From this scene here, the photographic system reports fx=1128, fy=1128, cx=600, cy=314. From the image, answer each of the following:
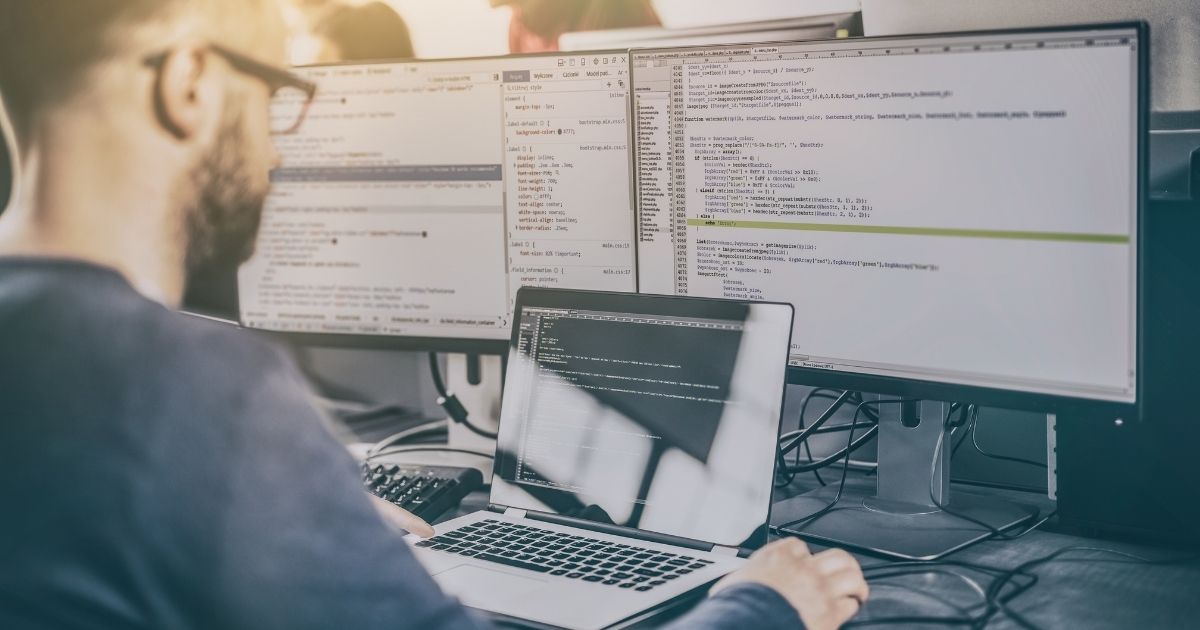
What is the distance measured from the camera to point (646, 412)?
109 cm

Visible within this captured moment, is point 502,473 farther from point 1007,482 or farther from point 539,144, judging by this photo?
point 1007,482

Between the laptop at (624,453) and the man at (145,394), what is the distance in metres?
0.31

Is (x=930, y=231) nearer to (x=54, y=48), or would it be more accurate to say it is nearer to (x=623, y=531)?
(x=623, y=531)

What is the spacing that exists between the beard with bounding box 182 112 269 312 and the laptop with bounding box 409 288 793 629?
36 cm

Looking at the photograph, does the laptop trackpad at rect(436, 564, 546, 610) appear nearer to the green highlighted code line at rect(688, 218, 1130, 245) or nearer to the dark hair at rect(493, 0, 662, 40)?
the green highlighted code line at rect(688, 218, 1130, 245)

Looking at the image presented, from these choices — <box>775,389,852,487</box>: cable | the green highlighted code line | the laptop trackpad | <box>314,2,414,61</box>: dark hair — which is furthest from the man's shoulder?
<box>314,2,414,61</box>: dark hair

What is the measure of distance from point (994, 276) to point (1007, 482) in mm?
319

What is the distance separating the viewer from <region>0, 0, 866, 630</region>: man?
1.91 ft

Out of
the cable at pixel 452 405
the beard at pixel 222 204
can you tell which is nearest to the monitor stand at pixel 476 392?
the cable at pixel 452 405

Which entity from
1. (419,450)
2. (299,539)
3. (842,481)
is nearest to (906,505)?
(842,481)

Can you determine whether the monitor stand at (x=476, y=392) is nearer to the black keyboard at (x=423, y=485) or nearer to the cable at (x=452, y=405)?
the cable at (x=452, y=405)

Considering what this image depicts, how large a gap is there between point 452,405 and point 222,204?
0.76m

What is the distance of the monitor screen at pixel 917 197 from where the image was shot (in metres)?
0.97

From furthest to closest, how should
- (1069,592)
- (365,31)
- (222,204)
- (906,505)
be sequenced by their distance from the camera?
1. (365,31)
2. (906,505)
3. (1069,592)
4. (222,204)
